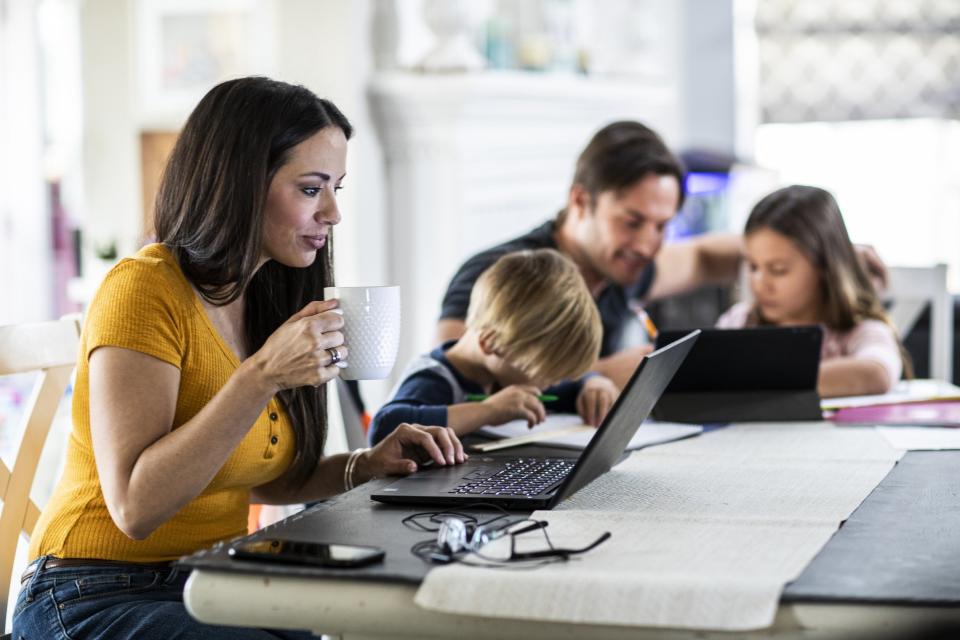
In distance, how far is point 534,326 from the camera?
181cm

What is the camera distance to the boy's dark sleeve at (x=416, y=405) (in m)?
1.75

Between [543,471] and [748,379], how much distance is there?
638 mm

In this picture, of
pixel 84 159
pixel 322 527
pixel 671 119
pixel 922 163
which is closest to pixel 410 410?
pixel 322 527

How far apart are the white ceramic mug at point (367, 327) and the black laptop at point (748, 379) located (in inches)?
26.0

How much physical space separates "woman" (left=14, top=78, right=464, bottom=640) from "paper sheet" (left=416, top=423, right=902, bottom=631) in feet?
1.02

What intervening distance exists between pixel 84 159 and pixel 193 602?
3.86m

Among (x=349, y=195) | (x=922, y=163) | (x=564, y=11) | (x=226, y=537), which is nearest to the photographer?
(x=226, y=537)

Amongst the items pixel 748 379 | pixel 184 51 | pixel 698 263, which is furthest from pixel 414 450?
pixel 184 51

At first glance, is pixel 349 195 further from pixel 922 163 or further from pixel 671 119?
pixel 922 163

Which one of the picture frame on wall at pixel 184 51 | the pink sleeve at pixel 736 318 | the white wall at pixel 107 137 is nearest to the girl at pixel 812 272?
the pink sleeve at pixel 736 318

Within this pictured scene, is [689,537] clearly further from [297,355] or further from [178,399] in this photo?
[178,399]

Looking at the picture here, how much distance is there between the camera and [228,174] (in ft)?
4.74

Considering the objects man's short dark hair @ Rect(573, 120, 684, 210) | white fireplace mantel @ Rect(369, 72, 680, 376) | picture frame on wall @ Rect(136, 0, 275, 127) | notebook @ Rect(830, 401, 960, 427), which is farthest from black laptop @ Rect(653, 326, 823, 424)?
picture frame on wall @ Rect(136, 0, 275, 127)

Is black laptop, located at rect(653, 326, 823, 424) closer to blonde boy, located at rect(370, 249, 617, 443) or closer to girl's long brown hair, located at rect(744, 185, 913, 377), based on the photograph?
blonde boy, located at rect(370, 249, 617, 443)
